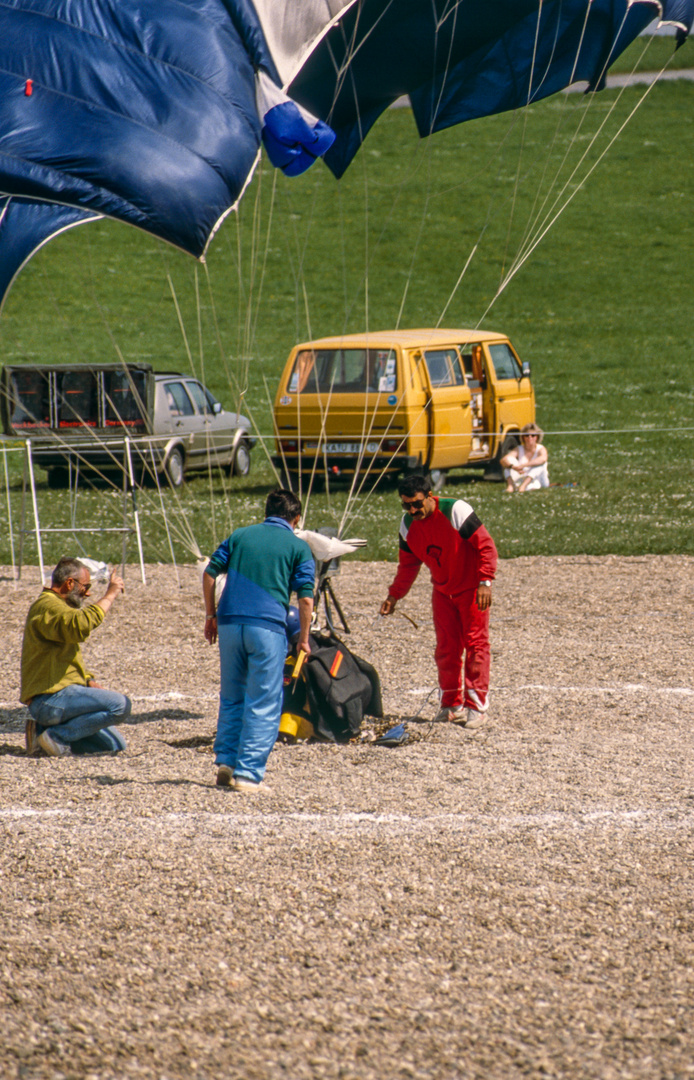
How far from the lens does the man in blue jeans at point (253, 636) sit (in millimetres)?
6293

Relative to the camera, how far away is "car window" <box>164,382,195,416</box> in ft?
62.6

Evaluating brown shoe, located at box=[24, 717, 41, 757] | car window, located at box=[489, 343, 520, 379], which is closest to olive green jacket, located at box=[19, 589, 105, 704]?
brown shoe, located at box=[24, 717, 41, 757]

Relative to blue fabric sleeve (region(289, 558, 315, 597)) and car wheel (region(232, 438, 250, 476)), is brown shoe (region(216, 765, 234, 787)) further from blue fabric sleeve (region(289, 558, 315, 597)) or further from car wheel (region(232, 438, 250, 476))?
car wheel (region(232, 438, 250, 476))

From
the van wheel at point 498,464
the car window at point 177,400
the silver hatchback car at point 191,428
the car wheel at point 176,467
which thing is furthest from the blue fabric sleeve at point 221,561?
the van wheel at point 498,464

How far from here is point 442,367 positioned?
61.2ft

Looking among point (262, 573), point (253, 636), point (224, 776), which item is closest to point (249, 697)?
point (253, 636)

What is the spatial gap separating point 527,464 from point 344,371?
3.19 metres

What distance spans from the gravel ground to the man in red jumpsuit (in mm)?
276

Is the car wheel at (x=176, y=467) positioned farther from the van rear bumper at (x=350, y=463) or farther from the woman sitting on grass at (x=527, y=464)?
the woman sitting on grass at (x=527, y=464)

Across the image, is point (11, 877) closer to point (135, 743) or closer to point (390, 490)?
point (135, 743)

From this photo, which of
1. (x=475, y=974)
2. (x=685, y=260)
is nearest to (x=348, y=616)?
(x=475, y=974)

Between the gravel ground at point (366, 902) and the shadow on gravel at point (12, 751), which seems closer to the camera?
the gravel ground at point (366, 902)

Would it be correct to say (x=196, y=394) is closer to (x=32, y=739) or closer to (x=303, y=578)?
(x=32, y=739)

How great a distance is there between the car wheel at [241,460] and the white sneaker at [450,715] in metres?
12.9
